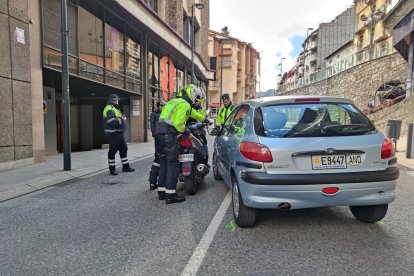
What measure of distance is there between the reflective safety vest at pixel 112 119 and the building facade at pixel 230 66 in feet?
175

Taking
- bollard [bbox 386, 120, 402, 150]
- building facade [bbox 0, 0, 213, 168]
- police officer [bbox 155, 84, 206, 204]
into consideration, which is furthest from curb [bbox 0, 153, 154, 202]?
bollard [bbox 386, 120, 402, 150]

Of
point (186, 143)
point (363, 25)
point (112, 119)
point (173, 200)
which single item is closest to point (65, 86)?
point (112, 119)

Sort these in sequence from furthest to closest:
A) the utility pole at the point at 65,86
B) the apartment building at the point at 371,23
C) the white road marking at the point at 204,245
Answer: the apartment building at the point at 371,23
the utility pole at the point at 65,86
the white road marking at the point at 204,245

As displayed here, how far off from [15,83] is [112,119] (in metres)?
3.33

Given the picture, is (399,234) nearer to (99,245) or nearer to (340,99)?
(340,99)

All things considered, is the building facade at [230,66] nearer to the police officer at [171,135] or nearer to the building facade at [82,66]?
the building facade at [82,66]

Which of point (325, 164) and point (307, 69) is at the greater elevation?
point (307, 69)

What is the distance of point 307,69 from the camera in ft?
278

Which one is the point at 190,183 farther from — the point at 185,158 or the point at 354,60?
the point at 354,60

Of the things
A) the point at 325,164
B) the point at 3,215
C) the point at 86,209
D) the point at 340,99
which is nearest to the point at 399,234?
the point at 325,164

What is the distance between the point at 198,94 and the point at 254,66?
282 ft

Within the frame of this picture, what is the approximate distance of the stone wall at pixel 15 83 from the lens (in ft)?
28.2

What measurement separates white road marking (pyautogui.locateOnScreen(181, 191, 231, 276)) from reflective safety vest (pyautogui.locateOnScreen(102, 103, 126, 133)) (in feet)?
12.6

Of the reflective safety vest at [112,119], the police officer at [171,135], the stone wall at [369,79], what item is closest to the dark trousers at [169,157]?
the police officer at [171,135]
